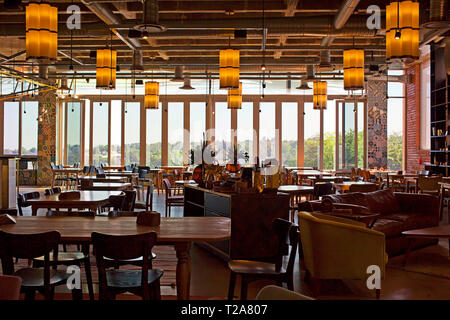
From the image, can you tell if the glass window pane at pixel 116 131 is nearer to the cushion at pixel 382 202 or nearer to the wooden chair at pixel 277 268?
the cushion at pixel 382 202

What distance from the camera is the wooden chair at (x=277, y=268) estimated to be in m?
3.63

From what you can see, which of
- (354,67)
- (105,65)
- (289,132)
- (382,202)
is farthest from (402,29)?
(289,132)

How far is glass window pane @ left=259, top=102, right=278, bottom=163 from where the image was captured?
1825 cm

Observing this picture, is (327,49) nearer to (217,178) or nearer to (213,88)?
A: (217,178)

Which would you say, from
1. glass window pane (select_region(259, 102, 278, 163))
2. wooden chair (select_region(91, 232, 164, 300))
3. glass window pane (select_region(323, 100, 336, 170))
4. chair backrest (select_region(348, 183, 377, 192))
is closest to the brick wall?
glass window pane (select_region(323, 100, 336, 170))

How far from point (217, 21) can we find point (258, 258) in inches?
205

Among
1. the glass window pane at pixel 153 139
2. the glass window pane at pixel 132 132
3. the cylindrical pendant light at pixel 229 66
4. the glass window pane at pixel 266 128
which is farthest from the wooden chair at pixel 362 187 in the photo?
the glass window pane at pixel 132 132

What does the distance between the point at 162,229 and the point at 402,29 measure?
3.82 m

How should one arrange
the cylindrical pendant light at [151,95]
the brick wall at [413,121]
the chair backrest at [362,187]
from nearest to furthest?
the chair backrest at [362,187] < the cylindrical pendant light at [151,95] < the brick wall at [413,121]

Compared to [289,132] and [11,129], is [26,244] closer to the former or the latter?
[289,132]

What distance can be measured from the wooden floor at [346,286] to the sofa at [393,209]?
75 centimetres

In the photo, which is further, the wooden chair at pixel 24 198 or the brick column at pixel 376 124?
the brick column at pixel 376 124

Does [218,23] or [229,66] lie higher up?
[218,23]

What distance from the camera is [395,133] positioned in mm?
16156
